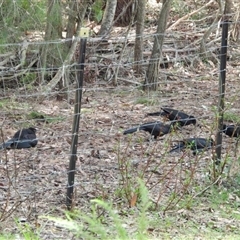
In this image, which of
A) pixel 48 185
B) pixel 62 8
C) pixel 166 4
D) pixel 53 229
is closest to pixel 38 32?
pixel 62 8

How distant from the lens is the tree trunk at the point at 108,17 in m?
11.6

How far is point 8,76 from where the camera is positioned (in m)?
10.3

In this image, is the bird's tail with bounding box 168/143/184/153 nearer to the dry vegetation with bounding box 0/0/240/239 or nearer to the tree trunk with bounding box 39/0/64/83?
the dry vegetation with bounding box 0/0/240/239

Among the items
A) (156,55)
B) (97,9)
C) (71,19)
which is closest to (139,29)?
(156,55)

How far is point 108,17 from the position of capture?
11.8 metres

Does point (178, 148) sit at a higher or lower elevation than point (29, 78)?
lower

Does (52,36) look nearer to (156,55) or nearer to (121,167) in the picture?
(156,55)

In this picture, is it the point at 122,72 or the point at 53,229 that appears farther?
the point at 122,72

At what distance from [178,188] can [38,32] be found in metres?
5.20

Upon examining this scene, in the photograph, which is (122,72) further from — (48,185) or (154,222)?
(154,222)

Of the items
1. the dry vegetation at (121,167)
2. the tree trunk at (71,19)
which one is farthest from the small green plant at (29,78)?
the tree trunk at (71,19)

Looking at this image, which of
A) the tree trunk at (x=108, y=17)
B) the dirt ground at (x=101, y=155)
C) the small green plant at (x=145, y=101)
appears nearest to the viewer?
the dirt ground at (x=101, y=155)

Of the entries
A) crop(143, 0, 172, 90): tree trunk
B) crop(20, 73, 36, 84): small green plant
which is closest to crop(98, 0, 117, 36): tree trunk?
crop(143, 0, 172, 90): tree trunk

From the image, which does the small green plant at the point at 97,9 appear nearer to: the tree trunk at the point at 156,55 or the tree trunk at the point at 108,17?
the tree trunk at the point at 108,17
